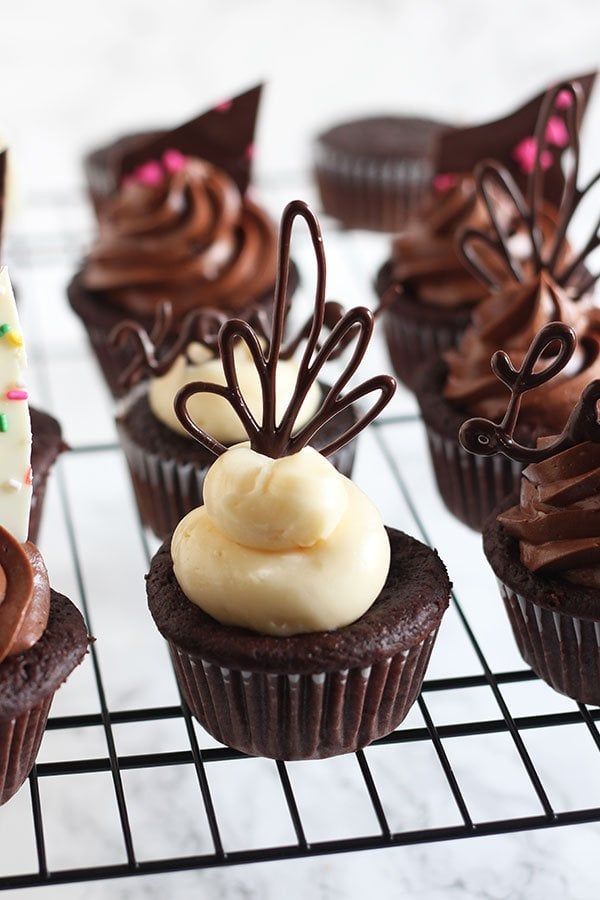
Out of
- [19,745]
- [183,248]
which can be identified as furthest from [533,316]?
[19,745]

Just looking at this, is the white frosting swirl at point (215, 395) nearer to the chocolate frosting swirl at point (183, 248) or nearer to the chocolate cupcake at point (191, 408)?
the chocolate cupcake at point (191, 408)

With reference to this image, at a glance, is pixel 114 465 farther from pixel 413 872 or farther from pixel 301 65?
pixel 301 65

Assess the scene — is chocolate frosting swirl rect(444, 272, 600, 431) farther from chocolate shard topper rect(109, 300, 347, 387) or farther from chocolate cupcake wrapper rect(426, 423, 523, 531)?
chocolate shard topper rect(109, 300, 347, 387)

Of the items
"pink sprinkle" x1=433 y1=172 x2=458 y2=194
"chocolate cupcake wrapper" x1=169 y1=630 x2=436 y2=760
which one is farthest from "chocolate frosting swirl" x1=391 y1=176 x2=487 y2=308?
"chocolate cupcake wrapper" x1=169 y1=630 x2=436 y2=760

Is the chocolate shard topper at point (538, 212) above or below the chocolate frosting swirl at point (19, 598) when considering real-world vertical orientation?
above

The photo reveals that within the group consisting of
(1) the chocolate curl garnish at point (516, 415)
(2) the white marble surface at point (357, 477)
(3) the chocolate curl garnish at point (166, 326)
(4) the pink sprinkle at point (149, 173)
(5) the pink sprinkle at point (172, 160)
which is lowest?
(2) the white marble surface at point (357, 477)

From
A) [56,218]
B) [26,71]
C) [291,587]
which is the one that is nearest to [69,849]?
[291,587]

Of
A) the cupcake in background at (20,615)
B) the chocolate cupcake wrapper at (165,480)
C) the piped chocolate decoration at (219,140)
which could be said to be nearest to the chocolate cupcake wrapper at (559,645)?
the chocolate cupcake wrapper at (165,480)
